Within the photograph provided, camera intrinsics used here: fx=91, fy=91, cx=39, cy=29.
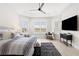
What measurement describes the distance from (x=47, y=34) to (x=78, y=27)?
9.07ft

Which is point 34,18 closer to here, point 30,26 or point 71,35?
point 30,26

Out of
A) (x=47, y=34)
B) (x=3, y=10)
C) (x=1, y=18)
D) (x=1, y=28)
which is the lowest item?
(x=47, y=34)

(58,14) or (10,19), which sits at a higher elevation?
(58,14)

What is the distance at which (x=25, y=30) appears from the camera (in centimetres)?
682

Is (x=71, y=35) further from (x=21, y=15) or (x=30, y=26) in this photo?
(x=21, y=15)

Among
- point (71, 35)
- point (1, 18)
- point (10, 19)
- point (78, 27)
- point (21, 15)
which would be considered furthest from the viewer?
point (21, 15)

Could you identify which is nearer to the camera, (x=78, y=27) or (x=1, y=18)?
(x=1, y=18)

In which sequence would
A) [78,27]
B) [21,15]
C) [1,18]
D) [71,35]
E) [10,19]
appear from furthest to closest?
[21,15]
[71,35]
[10,19]
[78,27]
[1,18]

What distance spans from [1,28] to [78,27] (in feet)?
10.8

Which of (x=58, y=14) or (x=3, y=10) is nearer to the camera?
(x=3, y=10)

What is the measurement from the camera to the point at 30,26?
6.68 m

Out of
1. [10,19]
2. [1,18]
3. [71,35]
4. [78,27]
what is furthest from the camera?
[71,35]

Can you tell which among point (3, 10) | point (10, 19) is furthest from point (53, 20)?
point (3, 10)

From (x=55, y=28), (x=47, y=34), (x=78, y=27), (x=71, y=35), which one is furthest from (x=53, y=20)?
(x=78, y=27)
